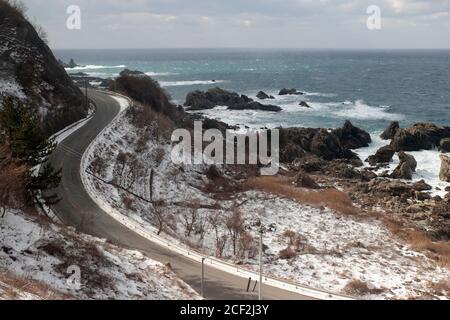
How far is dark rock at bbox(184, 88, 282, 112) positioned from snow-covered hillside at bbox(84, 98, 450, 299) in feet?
127

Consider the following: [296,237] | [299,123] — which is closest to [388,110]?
[299,123]

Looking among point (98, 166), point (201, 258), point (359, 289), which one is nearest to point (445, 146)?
point (359, 289)

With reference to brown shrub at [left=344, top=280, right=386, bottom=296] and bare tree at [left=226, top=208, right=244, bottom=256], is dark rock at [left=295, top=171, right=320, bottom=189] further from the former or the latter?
brown shrub at [left=344, top=280, right=386, bottom=296]

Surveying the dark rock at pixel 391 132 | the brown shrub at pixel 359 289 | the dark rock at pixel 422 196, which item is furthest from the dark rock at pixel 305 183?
the dark rock at pixel 391 132

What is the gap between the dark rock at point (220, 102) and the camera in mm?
77188

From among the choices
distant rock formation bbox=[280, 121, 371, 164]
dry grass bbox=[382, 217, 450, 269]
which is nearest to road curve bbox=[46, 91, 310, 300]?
dry grass bbox=[382, 217, 450, 269]

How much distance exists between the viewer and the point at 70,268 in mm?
15281

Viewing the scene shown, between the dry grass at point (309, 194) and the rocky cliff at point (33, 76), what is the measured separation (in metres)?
17.8

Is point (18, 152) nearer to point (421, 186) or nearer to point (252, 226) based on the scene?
point (252, 226)

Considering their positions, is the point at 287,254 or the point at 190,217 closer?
the point at 287,254

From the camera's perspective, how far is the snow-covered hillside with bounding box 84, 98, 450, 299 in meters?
20.9

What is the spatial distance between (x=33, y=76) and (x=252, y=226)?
946 inches

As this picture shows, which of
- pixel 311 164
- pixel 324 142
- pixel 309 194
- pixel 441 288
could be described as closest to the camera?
pixel 441 288

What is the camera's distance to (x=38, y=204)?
21312 millimetres
